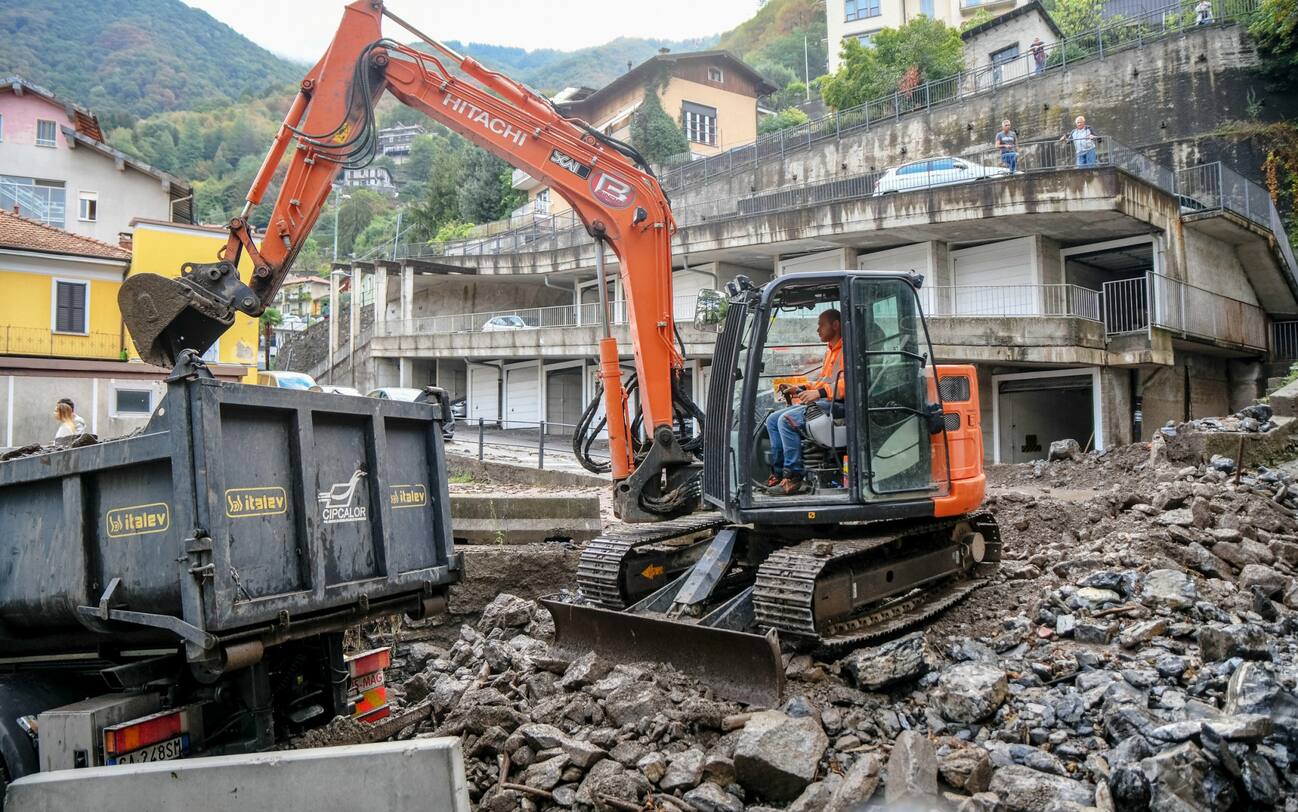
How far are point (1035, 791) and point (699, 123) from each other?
45.0 m

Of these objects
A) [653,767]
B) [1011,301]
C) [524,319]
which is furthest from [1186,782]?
[524,319]

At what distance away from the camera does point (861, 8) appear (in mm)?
49750

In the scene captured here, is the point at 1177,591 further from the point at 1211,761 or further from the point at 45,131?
the point at 45,131

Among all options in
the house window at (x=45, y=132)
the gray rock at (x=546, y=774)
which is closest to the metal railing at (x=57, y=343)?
the house window at (x=45, y=132)

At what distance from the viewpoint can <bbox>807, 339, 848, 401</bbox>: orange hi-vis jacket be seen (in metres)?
6.18

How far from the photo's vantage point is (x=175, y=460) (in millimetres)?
3584

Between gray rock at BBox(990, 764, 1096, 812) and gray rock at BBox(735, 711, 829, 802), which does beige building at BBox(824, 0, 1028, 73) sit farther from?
gray rock at BBox(990, 764, 1096, 812)

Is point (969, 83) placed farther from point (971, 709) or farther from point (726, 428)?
point (971, 709)

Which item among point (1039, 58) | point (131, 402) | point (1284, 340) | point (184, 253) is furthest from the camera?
point (1039, 58)

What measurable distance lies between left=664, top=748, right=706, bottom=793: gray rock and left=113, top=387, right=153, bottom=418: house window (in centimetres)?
2514

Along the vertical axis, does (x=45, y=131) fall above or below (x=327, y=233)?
below

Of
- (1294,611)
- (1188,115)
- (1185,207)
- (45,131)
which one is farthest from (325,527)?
(45,131)

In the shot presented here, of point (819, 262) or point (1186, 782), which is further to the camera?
point (819, 262)

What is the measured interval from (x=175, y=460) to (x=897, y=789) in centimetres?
333
